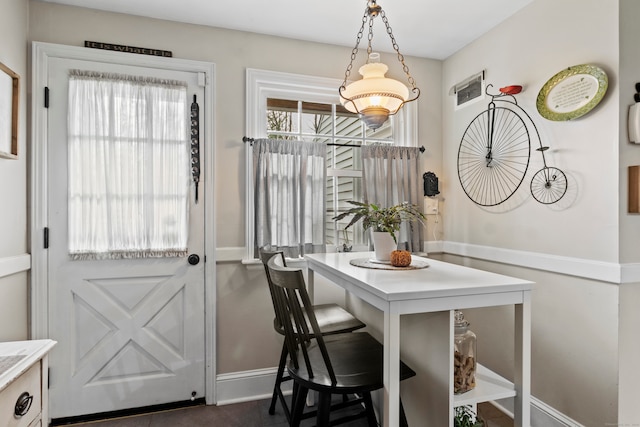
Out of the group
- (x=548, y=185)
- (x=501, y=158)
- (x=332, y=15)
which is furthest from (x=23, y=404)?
(x=501, y=158)

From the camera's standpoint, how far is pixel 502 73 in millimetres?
2354

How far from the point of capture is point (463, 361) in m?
1.45

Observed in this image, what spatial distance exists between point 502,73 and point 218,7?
1879 mm

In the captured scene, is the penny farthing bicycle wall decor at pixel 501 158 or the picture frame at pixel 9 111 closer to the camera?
the picture frame at pixel 9 111

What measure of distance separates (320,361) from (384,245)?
67cm

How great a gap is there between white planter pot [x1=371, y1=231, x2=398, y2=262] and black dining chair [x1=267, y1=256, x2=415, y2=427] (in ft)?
1.47

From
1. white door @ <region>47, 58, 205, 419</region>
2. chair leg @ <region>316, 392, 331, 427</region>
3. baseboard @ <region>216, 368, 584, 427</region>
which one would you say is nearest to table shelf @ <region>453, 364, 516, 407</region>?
chair leg @ <region>316, 392, 331, 427</region>

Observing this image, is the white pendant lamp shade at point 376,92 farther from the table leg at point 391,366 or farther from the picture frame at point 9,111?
the picture frame at point 9,111

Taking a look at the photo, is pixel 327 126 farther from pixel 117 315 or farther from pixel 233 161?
pixel 117 315

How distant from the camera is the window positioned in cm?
253

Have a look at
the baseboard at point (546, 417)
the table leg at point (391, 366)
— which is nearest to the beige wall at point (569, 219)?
the baseboard at point (546, 417)

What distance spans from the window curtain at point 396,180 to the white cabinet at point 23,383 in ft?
6.69

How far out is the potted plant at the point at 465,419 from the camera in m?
1.53

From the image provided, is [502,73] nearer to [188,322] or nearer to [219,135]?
[219,135]
